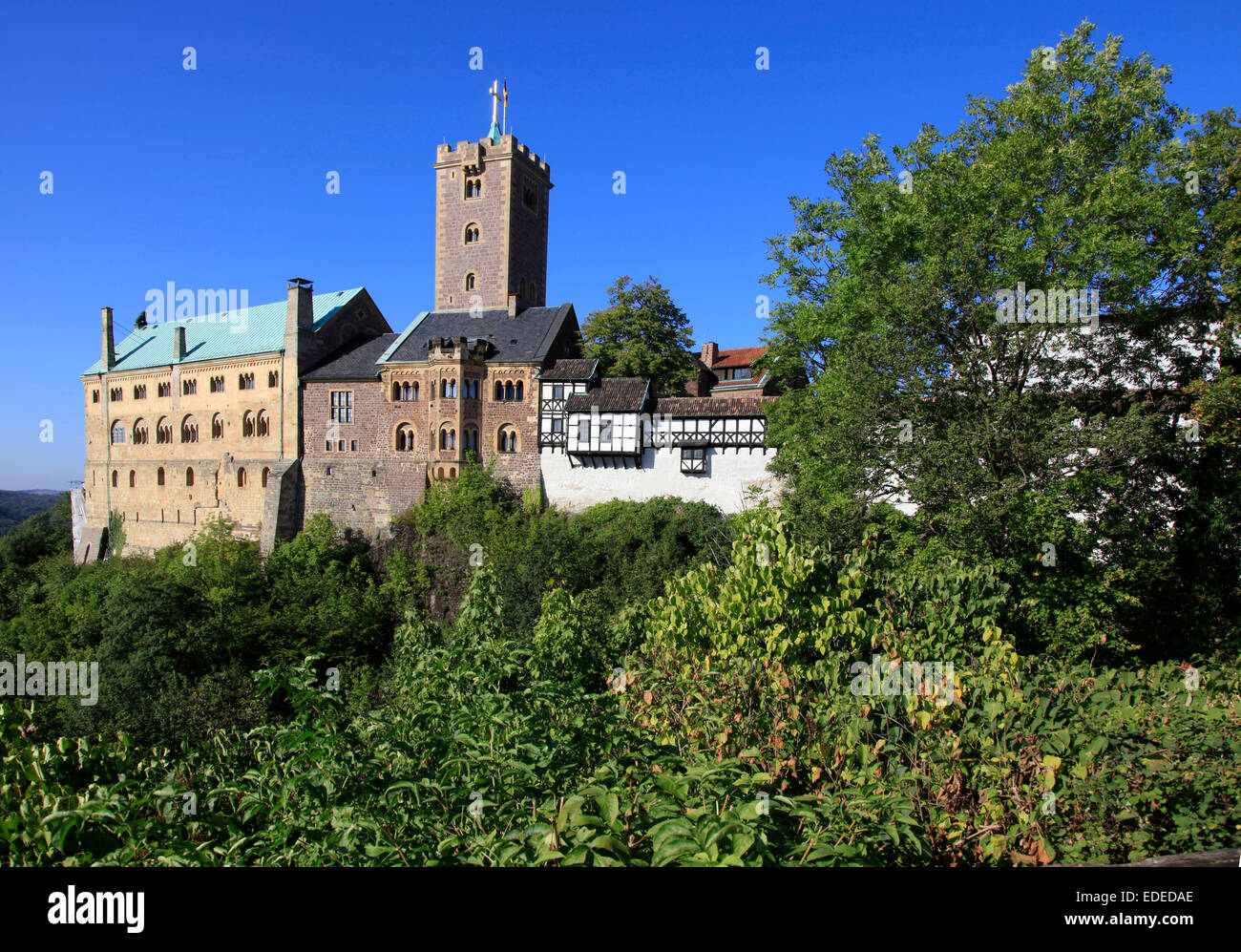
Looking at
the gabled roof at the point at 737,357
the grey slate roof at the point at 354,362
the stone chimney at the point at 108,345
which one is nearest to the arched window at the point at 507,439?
the grey slate roof at the point at 354,362

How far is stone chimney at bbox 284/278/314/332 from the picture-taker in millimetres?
34750

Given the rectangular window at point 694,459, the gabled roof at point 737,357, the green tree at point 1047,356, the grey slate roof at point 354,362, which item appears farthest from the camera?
the gabled roof at point 737,357

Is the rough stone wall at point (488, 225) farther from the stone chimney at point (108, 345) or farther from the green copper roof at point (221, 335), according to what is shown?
the stone chimney at point (108, 345)

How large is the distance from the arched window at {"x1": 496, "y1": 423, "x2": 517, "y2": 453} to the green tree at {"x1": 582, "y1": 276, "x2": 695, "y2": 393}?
512 centimetres

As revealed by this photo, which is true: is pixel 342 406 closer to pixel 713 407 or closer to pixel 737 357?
pixel 713 407

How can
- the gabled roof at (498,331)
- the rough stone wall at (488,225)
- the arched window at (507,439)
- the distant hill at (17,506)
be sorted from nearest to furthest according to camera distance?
the arched window at (507,439) < the gabled roof at (498,331) < the rough stone wall at (488,225) < the distant hill at (17,506)

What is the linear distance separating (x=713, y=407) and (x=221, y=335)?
29.4m

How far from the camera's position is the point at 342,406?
34719 mm

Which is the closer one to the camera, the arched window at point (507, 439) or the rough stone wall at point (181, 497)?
the arched window at point (507, 439)

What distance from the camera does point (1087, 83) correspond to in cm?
1520

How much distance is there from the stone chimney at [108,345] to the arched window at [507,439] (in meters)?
29.3

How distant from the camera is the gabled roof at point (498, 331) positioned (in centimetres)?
3234

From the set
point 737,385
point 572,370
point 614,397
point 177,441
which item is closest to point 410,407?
point 572,370

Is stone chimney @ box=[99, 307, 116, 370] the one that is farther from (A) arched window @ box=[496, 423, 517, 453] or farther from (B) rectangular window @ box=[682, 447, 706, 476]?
(B) rectangular window @ box=[682, 447, 706, 476]
